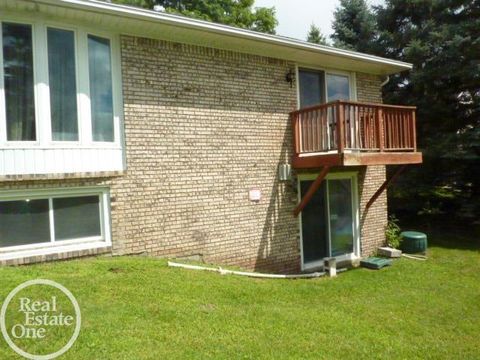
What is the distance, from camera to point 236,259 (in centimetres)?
806

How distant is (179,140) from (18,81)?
2737 mm

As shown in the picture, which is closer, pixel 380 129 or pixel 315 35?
pixel 380 129

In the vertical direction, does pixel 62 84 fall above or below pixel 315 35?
below

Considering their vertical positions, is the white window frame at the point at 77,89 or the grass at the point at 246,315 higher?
the white window frame at the point at 77,89

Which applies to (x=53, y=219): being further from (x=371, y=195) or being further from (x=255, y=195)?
(x=371, y=195)

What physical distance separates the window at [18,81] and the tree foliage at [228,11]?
18.5 meters

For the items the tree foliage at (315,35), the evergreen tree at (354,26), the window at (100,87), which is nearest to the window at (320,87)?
the window at (100,87)

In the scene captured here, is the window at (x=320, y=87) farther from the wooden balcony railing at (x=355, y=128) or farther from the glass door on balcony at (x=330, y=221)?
the glass door on balcony at (x=330, y=221)

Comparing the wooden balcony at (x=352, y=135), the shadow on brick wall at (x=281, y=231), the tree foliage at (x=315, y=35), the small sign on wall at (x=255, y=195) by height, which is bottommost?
the shadow on brick wall at (x=281, y=231)

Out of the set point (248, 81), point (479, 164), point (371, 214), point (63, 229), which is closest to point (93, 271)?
point (63, 229)

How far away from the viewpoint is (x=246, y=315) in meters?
5.06

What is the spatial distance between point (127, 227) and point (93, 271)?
1.23m

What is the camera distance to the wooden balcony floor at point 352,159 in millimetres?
7641

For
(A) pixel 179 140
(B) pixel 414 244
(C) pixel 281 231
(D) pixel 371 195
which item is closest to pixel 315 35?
(D) pixel 371 195
